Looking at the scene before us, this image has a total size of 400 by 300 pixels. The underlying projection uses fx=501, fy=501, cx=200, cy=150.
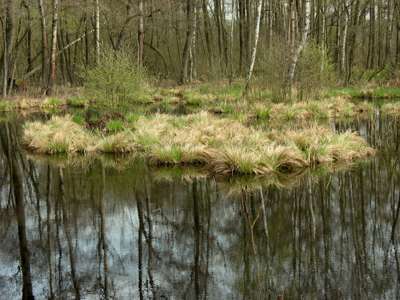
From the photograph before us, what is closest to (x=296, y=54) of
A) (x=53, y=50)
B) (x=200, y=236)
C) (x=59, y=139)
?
(x=59, y=139)

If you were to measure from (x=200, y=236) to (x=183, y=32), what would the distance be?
33.5m

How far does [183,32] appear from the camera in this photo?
37562 millimetres

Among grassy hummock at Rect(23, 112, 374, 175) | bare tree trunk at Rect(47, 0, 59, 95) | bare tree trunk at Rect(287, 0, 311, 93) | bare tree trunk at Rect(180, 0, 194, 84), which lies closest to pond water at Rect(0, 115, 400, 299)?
grassy hummock at Rect(23, 112, 374, 175)

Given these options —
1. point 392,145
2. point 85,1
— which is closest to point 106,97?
point 392,145

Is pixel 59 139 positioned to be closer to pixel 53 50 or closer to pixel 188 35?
pixel 53 50

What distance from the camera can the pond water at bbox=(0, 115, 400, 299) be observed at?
4332 millimetres

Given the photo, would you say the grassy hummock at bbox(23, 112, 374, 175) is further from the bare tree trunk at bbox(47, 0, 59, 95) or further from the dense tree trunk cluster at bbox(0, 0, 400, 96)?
the bare tree trunk at bbox(47, 0, 59, 95)

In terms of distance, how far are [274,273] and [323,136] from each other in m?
6.08

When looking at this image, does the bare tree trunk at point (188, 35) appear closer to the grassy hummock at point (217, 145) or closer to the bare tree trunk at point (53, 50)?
the bare tree trunk at point (53, 50)

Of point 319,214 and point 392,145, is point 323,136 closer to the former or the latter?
point 392,145

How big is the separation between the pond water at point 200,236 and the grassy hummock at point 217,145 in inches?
25.5

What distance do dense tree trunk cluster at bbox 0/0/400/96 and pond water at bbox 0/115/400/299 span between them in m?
12.3

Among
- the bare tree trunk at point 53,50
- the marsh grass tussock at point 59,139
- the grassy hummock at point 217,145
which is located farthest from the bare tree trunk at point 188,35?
the marsh grass tussock at point 59,139

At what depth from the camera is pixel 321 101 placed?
17.6m
